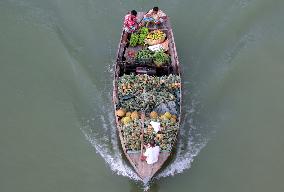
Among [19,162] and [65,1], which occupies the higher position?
[65,1]

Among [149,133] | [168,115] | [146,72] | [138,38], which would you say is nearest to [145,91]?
[146,72]

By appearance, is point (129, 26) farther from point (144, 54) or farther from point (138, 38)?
point (144, 54)

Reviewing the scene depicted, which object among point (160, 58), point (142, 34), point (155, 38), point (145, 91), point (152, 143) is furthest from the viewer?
point (142, 34)

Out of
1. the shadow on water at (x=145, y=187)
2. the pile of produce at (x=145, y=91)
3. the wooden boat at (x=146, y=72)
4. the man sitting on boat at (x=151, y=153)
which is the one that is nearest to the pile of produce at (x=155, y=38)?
the wooden boat at (x=146, y=72)

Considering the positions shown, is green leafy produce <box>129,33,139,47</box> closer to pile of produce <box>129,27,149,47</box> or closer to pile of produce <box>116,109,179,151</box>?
pile of produce <box>129,27,149,47</box>

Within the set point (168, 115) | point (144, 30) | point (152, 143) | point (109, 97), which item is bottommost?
point (109, 97)

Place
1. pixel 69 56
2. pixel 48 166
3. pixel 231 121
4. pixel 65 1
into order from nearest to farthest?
pixel 48 166 < pixel 231 121 < pixel 69 56 < pixel 65 1

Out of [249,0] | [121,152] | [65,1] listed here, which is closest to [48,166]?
[121,152]

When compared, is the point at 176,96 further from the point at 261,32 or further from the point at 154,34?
the point at 261,32
